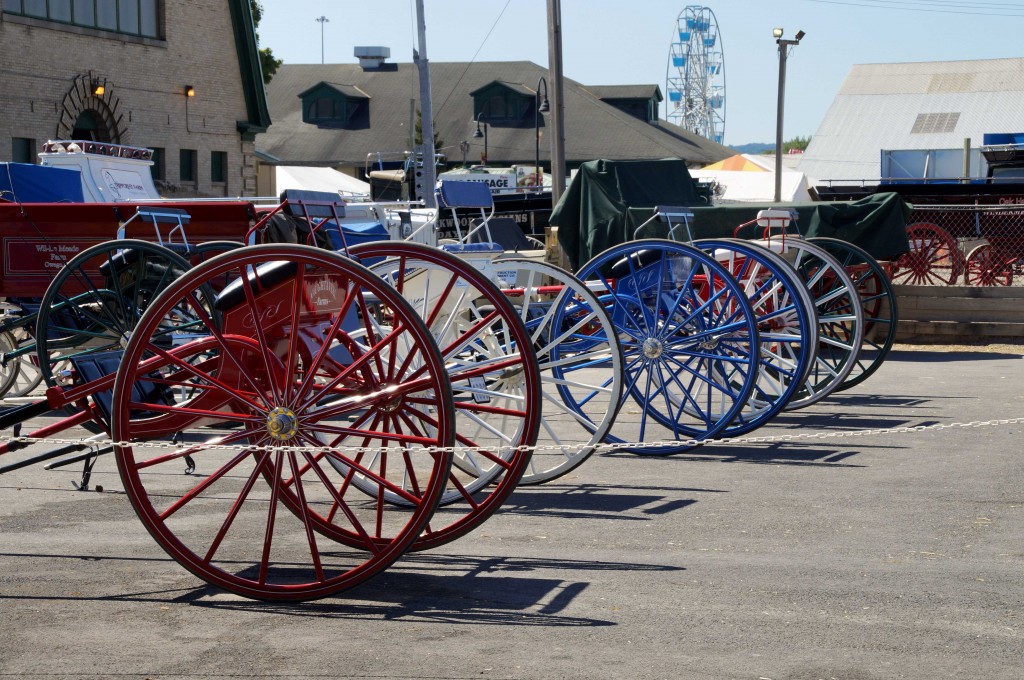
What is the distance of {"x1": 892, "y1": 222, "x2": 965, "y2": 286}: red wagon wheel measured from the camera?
2227 centimetres

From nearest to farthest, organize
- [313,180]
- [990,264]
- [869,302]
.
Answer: [869,302] → [990,264] → [313,180]

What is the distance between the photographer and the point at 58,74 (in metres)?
30.3

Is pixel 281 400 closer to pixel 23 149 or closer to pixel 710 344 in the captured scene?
pixel 710 344

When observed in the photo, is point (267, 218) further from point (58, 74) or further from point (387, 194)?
point (387, 194)

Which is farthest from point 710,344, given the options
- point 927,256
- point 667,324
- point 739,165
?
point 739,165

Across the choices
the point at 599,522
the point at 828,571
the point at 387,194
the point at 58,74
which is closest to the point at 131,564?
the point at 599,522

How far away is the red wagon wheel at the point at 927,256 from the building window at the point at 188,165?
1906 cm

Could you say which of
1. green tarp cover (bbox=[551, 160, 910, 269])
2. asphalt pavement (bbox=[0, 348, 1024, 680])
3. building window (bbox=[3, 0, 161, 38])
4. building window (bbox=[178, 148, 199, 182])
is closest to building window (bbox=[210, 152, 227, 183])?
building window (bbox=[178, 148, 199, 182])

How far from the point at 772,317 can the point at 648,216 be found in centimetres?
800

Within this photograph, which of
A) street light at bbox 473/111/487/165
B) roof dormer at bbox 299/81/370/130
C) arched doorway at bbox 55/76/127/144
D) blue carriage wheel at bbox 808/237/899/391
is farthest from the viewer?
roof dormer at bbox 299/81/370/130

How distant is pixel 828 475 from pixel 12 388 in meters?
8.30

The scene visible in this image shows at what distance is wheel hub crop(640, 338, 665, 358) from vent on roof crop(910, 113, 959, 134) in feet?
188

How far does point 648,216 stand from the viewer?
19.0 meters

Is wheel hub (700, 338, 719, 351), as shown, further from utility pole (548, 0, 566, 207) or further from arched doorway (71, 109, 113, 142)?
arched doorway (71, 109, 113, 142)
